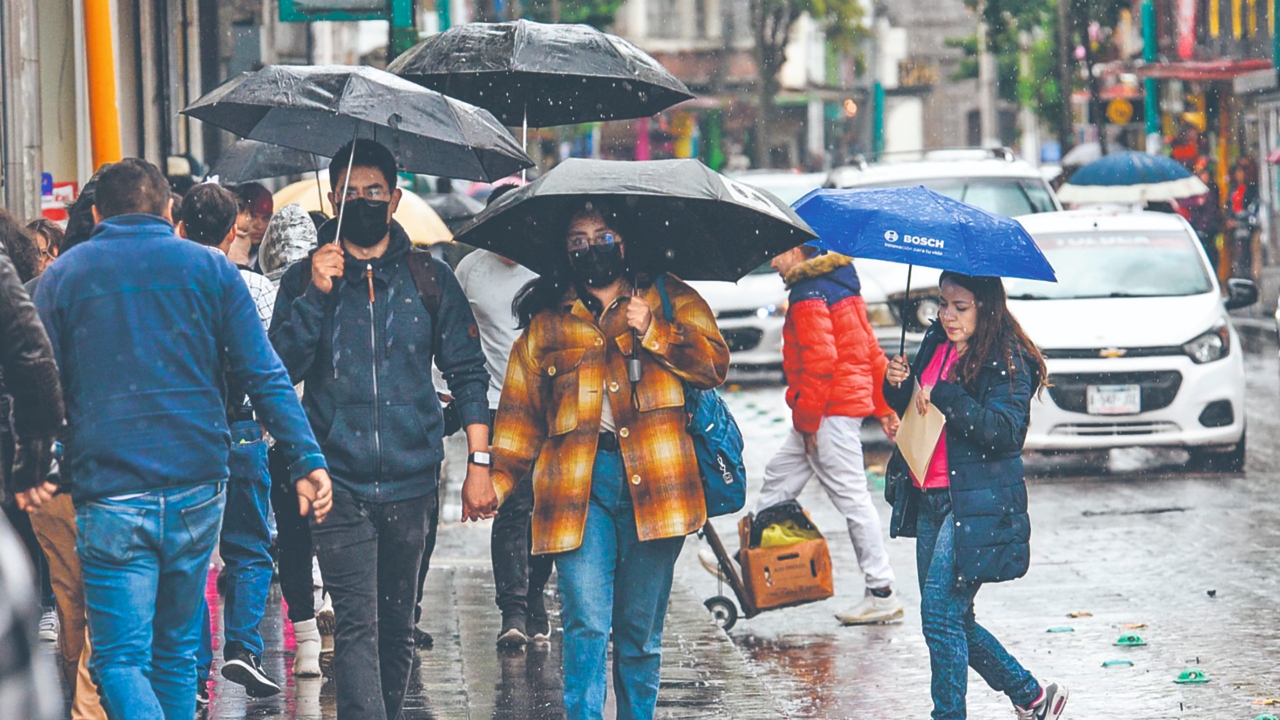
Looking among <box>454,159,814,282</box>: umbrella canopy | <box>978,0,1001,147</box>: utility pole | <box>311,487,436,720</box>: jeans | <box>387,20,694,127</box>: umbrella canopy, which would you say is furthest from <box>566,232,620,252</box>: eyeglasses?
<box>978,0,1001,147</box>: utility pole

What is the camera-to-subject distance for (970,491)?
6.36 m

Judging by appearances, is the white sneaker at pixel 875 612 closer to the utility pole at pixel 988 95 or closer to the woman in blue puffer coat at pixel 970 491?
the woman in blue puffer coat at pixel 970 491

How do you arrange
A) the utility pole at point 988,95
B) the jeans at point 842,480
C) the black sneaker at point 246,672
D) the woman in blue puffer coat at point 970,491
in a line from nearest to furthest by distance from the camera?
the woman in blue puffer coat at point 970,491, the black sneaker at point 246,672, the jeans at point 842,480, the utility pole at point 988,95

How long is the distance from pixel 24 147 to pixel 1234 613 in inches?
269

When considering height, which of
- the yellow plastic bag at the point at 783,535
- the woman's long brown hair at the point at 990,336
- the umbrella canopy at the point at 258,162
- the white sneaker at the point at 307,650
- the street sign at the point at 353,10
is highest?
the street sign at the point at 353,10

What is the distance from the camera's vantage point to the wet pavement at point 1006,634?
7.30m

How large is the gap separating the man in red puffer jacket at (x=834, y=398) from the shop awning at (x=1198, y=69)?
2675 centimetres

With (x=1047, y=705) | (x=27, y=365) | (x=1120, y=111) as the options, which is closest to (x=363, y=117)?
(x=27, y=365)

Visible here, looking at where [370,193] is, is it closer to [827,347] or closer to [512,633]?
[512,633]

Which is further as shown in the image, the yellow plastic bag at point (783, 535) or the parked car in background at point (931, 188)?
the parked car in background at point (931, 188)

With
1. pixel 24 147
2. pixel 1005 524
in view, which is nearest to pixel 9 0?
pixel 24 147

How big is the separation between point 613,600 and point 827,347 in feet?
10.4

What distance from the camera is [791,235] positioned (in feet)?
20.0

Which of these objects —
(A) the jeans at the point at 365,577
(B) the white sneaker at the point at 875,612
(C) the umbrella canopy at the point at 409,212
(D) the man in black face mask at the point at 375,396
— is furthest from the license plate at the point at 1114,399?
(A) the jeans at the point at 365,577
